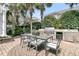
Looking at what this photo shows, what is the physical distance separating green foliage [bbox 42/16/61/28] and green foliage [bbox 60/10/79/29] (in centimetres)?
10

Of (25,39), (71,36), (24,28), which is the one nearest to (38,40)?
(25,39)

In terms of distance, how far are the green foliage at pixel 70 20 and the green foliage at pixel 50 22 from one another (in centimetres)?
10

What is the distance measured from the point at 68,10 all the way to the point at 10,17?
119 centimetres

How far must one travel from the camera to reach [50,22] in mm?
3322

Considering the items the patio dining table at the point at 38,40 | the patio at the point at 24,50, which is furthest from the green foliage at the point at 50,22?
the patio at the point at 24,50

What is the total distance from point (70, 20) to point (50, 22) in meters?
0.40

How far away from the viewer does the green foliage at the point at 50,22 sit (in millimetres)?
3320

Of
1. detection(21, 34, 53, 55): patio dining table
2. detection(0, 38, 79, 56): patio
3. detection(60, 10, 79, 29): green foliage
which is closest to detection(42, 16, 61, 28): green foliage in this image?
detection(60, 10, 79, 29): green foliage

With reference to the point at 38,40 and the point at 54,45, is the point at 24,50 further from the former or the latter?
the point at 54,45

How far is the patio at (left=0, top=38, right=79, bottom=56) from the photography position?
3.36 meters

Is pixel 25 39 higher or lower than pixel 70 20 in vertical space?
lower

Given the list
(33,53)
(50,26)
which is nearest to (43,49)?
(33,53)

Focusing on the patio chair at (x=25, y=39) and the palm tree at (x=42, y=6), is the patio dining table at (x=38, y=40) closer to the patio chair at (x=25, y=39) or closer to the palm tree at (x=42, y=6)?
the patio chair at (x=25, y=39)

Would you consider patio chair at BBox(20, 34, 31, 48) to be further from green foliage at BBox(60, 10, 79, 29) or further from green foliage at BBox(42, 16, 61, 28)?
green foliage at BBox(60, 10, 79, 29)
